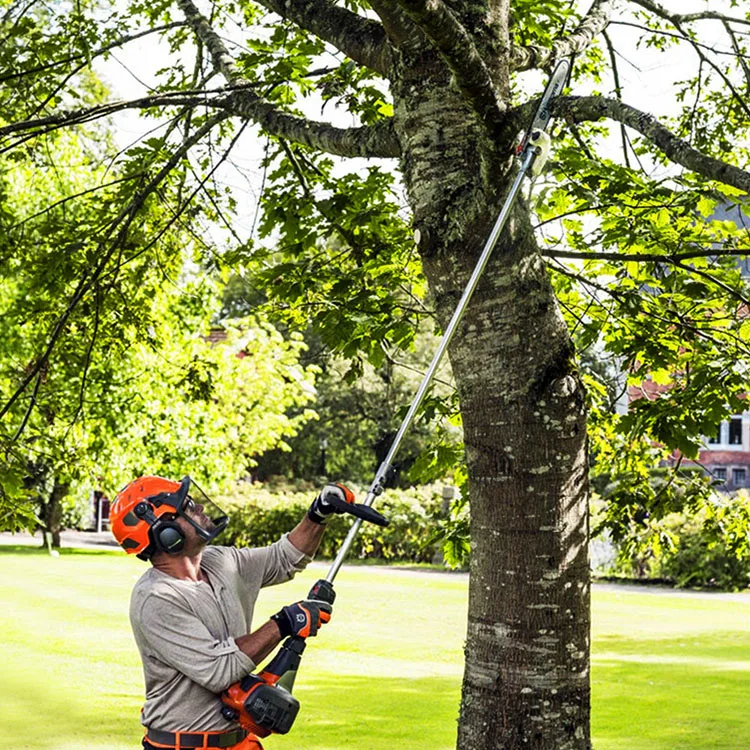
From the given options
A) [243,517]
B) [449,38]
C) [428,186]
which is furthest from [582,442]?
[243,517]

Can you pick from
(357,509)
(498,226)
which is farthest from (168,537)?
(498,226)

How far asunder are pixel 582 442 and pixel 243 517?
85.0ft

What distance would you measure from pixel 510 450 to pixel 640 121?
4.22 feet

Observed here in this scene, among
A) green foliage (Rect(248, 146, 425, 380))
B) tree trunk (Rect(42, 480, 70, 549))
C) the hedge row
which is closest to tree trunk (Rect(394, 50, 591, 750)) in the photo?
green foliage (Rect(248, 146, 425, 380))

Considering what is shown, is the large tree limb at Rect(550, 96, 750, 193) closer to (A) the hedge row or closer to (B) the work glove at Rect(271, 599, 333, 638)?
(B) the work glove at Rect(271, 599, 333, 638)

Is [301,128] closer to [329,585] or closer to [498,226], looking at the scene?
[498,226]

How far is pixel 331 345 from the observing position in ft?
20.7

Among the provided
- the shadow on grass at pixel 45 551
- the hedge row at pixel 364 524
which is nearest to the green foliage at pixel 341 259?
the hedge row at pixel 364 524

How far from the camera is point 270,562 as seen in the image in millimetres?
4152

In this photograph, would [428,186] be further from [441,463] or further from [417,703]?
[417,703]

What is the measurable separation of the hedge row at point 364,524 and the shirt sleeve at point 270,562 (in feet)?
67.0

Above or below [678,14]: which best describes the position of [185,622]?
below

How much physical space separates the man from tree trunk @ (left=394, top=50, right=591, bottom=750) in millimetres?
580

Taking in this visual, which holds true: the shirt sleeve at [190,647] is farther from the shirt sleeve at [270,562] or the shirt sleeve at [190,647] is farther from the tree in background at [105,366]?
the tree in background at [105,366]
